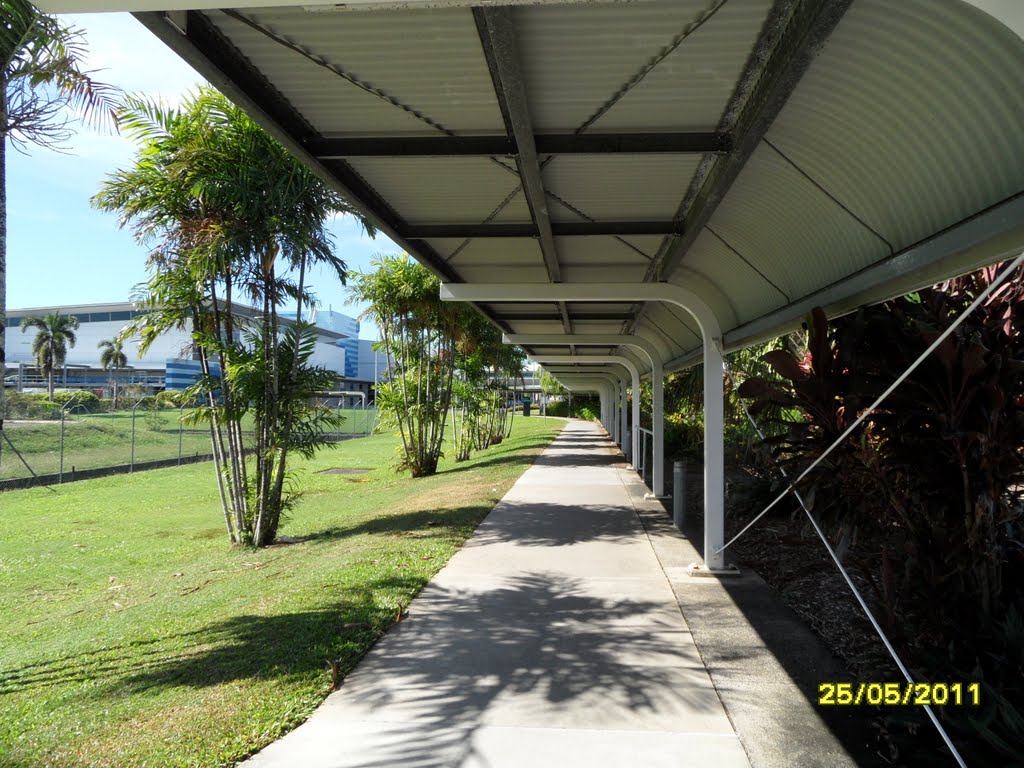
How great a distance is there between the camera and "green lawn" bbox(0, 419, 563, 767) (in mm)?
3936

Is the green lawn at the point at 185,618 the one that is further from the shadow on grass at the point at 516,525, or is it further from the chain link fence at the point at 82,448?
the chain link fence at the point at 82,448

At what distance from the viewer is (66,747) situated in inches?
146

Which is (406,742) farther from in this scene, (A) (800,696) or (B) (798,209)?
(B) (798,209)

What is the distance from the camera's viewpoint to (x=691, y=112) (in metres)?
4.21

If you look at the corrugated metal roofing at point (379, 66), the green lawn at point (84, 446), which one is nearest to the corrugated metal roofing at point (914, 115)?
the corrugated metal roofing at point (379, 66)

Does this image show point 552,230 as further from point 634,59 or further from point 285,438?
point 285,438

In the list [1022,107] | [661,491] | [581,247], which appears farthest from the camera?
[661,491]

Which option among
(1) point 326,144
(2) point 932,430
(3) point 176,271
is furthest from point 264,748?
(3) point 176,271

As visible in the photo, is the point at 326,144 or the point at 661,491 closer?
the point at 326,144

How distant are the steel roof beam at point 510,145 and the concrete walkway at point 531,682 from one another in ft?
11.1

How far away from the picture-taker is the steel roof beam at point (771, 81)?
283cm

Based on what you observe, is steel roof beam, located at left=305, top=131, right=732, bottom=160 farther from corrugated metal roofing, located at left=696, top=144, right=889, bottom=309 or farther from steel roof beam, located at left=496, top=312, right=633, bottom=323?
steel roof beam, located at left=496, top=312, right=633, bottom=323

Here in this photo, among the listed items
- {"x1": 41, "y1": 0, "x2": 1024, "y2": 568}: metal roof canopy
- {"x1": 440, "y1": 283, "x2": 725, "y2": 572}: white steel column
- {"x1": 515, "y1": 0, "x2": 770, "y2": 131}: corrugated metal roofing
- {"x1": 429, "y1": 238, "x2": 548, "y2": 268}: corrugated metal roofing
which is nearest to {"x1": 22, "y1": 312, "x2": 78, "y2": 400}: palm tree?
{"x1": 429, "y1": 238, "x2": 548, "y2": 268}: corrugated metal roofing

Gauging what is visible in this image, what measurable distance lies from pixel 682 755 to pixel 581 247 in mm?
5221
